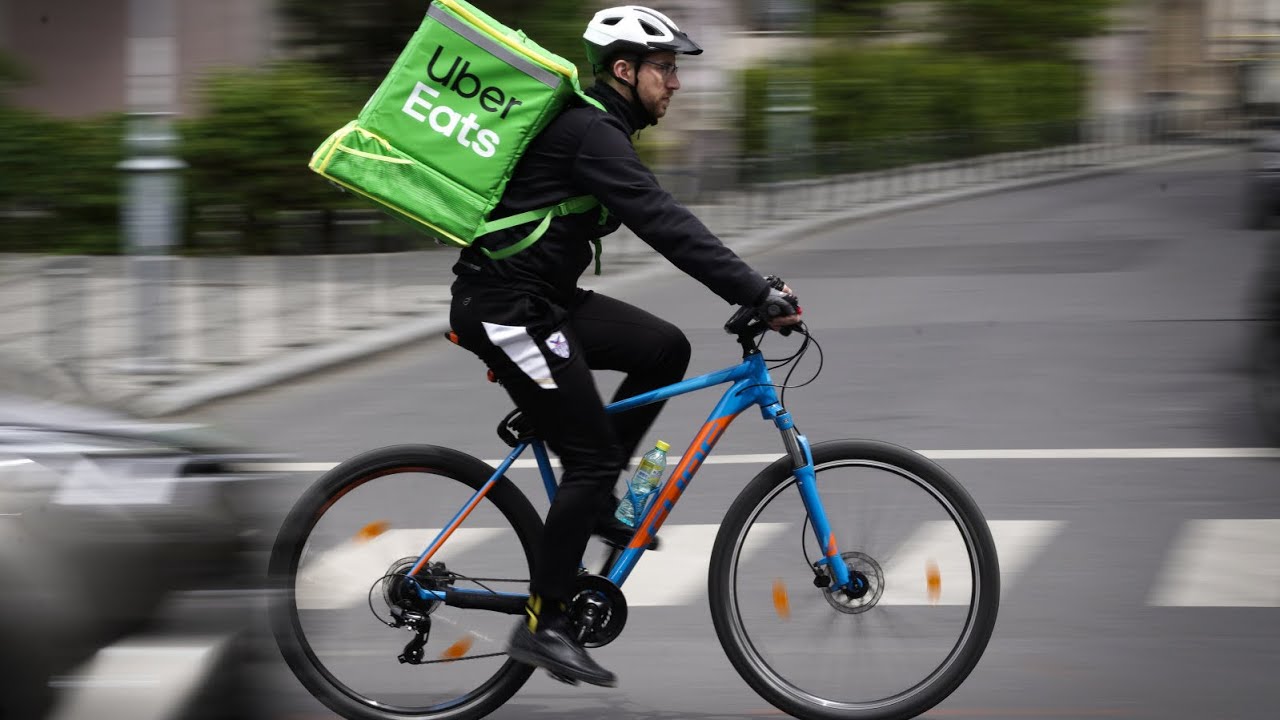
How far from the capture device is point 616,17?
4492 millimetres

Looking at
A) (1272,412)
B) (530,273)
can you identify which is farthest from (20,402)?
(1272,412)

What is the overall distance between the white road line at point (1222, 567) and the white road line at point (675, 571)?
1.57 meters

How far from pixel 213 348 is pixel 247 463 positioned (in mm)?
8276

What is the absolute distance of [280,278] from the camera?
15.3m

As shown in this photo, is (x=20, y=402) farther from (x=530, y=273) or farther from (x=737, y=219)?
(x=737, y=219)

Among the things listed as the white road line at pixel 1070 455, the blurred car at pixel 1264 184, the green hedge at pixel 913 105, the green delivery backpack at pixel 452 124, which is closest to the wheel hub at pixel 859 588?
the green delivery backpack at pixel 452 124

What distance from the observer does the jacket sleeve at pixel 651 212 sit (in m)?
4.37

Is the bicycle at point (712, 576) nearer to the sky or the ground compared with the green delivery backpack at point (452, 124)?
nearer to the ground

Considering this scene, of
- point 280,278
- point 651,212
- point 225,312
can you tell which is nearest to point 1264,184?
point 651,212

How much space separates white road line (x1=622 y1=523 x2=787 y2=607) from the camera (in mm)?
6191

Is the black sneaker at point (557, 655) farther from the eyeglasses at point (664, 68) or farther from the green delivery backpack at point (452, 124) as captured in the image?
the eyeglasses at point (664, 68)

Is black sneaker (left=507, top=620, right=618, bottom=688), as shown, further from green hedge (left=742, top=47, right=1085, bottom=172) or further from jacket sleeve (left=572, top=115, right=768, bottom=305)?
green hedge (left=742, top=47, right=1085, bottom=172)

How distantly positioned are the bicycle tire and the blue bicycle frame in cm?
8

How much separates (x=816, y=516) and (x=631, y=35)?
4.34 ft
